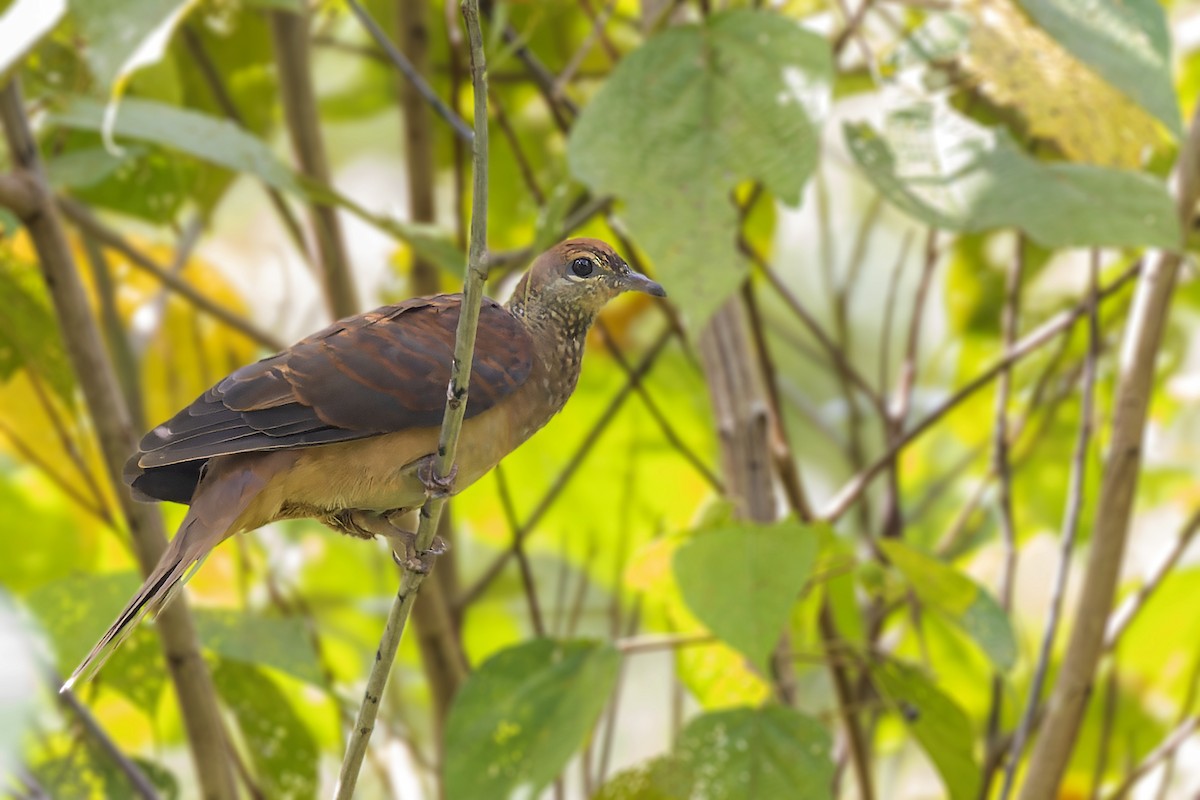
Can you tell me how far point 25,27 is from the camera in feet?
4.37

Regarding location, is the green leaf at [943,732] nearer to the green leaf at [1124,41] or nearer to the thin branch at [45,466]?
the green leaf at [1124,41]

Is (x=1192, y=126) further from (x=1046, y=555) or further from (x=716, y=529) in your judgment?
(x=1046, y=555)

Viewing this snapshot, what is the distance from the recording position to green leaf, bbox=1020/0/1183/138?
1.56 metres

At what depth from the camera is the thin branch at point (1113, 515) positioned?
176cm

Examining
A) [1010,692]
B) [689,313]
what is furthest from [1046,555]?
[689,313]

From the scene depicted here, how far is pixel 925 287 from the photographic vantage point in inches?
87.2

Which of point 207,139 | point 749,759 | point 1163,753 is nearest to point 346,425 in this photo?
point 207,139

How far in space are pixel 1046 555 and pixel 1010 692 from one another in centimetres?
116

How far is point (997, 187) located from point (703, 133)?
1.24ft

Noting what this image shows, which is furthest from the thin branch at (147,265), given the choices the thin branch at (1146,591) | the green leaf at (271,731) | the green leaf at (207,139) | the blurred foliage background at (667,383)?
the thin branch at (1146,591)

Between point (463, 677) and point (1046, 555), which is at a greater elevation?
point (1046, 555)

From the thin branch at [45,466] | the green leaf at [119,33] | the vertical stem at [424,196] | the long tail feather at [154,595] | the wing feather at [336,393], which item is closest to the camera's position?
the long tail feather at [154,595]

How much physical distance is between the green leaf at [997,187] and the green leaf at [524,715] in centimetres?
75

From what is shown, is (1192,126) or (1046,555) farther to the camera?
(1046,555)
